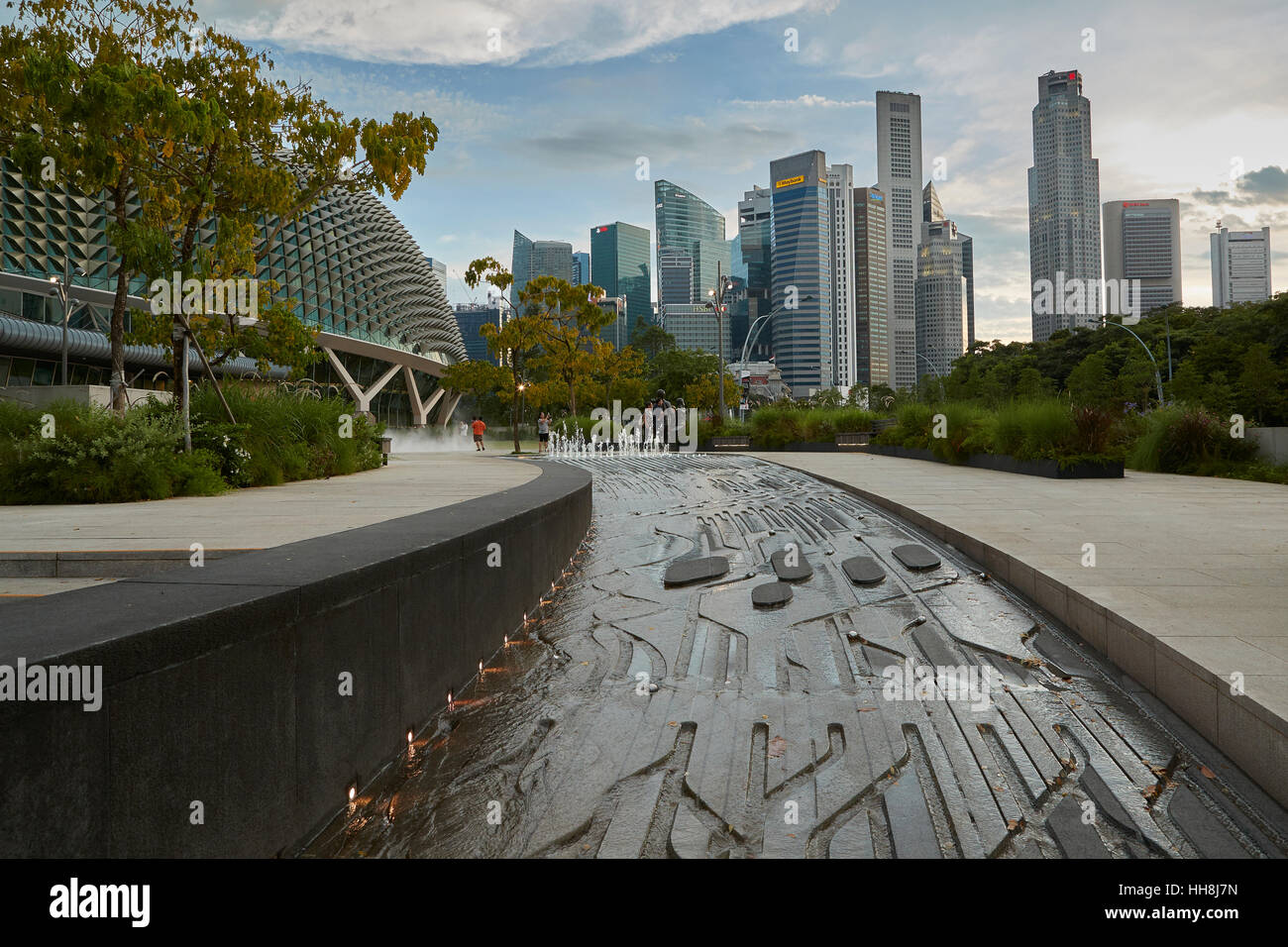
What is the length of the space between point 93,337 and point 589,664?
50160mm

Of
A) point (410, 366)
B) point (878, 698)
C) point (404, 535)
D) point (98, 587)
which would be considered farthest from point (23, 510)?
point (410, 366)

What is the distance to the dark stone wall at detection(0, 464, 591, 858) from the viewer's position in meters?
1.88

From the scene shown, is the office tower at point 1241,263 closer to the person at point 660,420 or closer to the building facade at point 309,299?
the building facade at point 309,299

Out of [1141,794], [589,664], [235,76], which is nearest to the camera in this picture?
[1141,794]

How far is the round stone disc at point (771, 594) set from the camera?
6223 mm

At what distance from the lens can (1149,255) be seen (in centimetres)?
16950

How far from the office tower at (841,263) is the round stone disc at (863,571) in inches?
5593

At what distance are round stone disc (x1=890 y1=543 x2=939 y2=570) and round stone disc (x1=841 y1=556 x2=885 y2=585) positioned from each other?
0.89ft

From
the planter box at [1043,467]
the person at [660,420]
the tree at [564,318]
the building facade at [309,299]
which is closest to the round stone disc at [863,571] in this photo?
the planter box at [1043,467]

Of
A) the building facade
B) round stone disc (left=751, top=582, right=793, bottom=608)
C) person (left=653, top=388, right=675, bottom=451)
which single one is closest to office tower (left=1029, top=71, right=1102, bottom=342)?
the building facade

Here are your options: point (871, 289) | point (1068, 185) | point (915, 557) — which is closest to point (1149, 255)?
point (1068, 185)

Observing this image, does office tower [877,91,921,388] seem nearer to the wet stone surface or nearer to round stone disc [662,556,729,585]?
round stone disc [662,556,729,585]

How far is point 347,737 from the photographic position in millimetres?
3188
